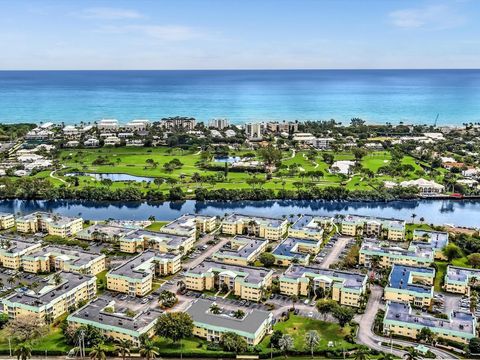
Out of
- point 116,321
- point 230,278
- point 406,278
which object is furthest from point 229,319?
point 406,278

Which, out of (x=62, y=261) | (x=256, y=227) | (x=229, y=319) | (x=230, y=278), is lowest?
(x=229, y=319)

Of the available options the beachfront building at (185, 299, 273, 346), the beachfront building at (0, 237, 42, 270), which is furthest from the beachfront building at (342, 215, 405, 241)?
the beachfront building at (0, 237, 42, 270)

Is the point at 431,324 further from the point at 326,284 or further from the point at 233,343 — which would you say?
the point at 233,343

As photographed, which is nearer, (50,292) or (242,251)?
(50,292)

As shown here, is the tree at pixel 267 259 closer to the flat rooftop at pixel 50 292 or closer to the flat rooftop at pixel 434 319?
the flat rooftop at pixel 434 319

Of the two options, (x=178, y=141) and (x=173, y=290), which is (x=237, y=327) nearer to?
(x=173, y=290)

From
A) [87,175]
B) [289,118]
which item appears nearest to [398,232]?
[87,175]

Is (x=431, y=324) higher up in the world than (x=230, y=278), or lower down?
lower down
